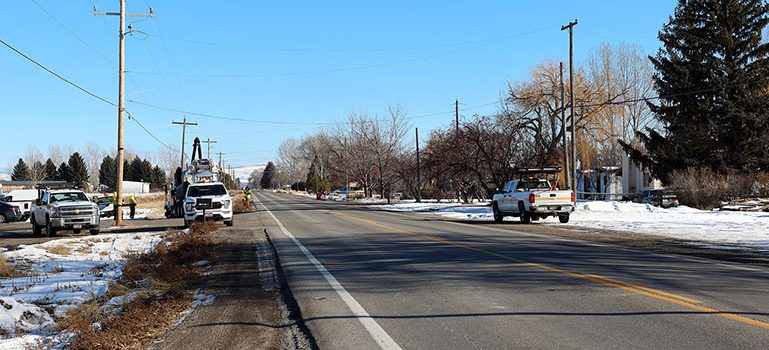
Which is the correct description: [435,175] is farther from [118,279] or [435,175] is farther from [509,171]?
[118,279]

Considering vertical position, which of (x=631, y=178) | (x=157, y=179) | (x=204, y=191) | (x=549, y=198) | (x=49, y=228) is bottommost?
(x=49, y=228)

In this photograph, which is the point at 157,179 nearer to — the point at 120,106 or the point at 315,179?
the point at 315,179

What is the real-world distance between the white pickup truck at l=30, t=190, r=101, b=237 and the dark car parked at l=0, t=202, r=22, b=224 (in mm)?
14831

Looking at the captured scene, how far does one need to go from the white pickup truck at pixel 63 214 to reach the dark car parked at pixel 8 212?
1483cm

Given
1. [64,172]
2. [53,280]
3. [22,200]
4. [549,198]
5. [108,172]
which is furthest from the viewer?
[108,172]

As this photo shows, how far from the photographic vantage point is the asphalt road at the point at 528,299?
6449 millimetres

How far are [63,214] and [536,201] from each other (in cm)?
1856

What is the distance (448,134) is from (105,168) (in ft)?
374

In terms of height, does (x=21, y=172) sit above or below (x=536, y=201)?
above

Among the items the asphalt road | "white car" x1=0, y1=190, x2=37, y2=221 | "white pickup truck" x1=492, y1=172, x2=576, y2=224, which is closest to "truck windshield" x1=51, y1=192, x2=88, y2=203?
the asphalt road

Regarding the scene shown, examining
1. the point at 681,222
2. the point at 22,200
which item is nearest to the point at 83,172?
the point at 22,200

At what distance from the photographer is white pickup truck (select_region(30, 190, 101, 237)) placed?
79.2 feet

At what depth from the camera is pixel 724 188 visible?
34312 millimetres

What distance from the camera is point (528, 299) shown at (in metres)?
8.52
